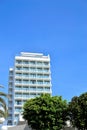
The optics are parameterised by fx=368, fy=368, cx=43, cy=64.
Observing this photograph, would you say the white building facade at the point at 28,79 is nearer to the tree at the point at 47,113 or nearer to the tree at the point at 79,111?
the tree at the point at 47,113

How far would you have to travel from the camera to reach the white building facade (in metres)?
152

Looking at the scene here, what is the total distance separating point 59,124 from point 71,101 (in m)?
4.28

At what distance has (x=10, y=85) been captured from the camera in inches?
6565

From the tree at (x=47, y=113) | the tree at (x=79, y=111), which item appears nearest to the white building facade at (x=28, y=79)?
the tree at (x=47, y=113)

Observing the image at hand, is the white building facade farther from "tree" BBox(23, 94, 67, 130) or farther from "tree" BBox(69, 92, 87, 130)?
"tree" BBox(69, 92, 87, 130)

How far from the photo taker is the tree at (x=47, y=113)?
59.7m

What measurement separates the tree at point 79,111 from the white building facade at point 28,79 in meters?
91.4

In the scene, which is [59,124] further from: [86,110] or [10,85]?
[10,85]

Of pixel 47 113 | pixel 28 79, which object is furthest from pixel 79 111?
pixel 28 79

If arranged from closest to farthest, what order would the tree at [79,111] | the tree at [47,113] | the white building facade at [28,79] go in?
the tree at [79,111], the tree at [47,113], the white building facade at [28,79]

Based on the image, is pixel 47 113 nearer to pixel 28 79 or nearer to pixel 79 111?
pixel 79 111

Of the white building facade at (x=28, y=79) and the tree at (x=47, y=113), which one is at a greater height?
the white building facade at (x=28, y=79)

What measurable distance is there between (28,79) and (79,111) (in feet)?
327

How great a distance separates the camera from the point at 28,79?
156m
